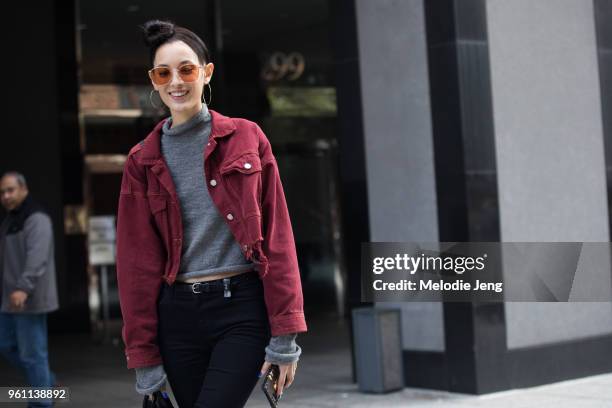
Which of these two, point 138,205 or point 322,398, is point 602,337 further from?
point 138,205

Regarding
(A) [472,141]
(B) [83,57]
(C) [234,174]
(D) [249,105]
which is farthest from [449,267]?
(B) [83,57]

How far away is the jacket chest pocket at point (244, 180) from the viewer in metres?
3.41

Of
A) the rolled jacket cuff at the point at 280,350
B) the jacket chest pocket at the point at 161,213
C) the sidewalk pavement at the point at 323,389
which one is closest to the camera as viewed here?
the rolled jacket cuff at the point at 280,350

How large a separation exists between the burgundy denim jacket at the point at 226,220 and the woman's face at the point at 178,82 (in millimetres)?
108

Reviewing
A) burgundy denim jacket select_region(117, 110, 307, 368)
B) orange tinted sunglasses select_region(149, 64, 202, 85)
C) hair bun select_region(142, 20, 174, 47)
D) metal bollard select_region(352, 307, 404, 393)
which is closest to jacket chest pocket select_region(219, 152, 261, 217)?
burgundy denim jacket select_region(117, 110, 307, 368)

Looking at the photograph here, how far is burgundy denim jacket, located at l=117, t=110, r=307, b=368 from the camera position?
3393mm

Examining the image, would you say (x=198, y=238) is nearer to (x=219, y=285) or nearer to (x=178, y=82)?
(x=219, y=285)

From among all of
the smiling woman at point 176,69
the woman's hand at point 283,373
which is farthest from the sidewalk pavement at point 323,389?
the smiling woman at point 176,69

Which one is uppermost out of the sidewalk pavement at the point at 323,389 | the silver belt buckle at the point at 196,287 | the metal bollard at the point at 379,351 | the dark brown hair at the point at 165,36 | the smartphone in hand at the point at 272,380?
the dark brown hair at the point at 165,36

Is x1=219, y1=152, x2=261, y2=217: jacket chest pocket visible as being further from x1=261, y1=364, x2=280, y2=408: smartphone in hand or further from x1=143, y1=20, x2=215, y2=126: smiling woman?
x1=261, y1=364, x2=280, y2=408: smartphone in hand

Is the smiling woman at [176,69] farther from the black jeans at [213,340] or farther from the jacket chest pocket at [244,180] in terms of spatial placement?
the black jeans at [213,340]

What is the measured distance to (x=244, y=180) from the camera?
3.43 meters

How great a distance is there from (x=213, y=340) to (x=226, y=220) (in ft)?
1.24

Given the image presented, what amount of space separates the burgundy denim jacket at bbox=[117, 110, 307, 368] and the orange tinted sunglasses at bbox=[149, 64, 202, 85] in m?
0.16
